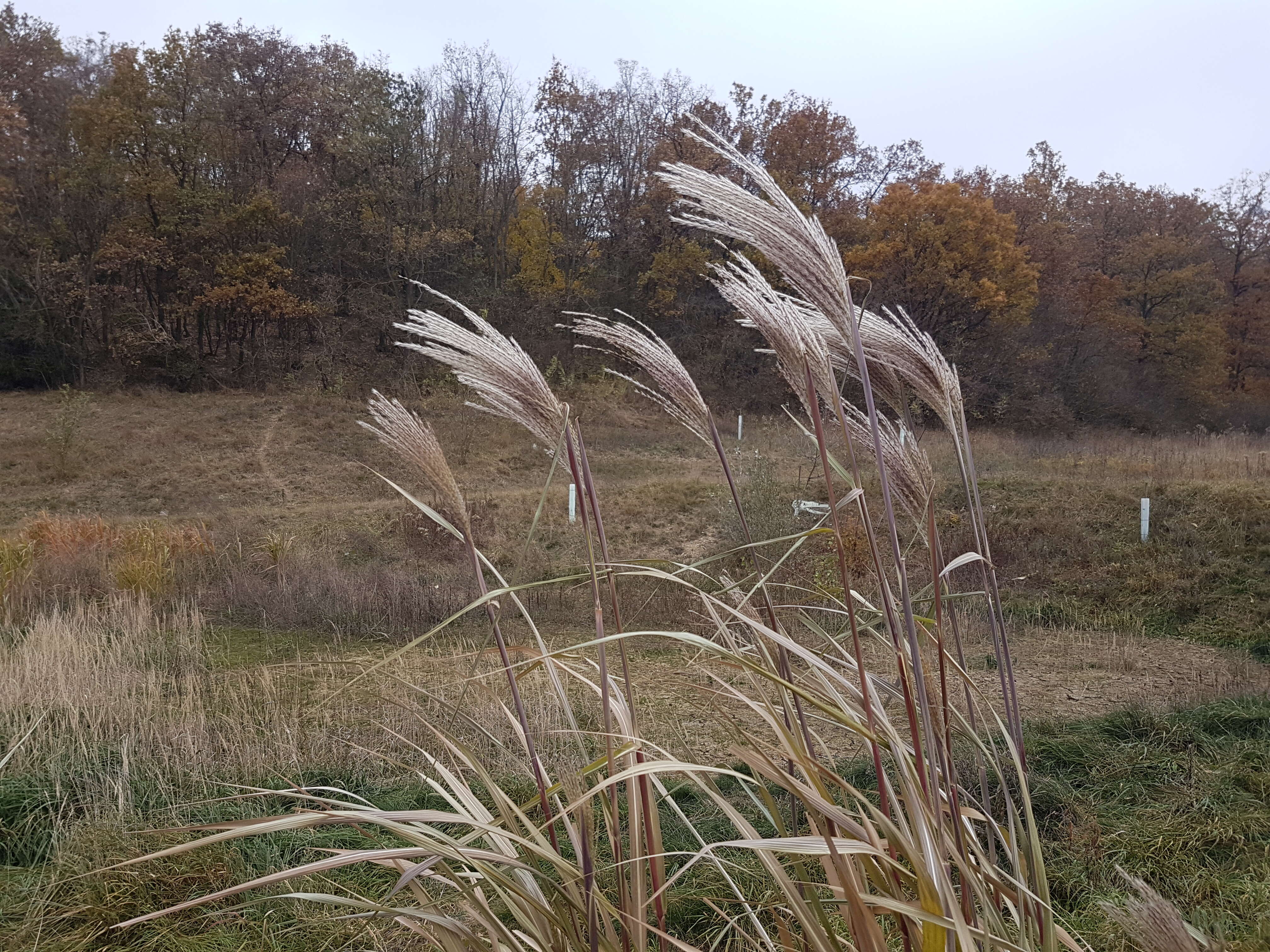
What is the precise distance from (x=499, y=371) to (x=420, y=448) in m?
0.20

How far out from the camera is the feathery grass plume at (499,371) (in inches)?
50.1

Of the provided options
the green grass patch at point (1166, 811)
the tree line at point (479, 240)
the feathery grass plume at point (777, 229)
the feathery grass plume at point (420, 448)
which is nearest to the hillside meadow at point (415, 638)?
the green grass patch at point (1166, 811)

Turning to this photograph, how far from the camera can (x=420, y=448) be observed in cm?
136

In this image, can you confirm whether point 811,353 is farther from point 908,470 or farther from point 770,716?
point 770,716

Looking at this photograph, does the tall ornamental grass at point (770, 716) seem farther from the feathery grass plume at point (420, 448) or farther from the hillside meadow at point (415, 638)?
the hillside meadow at point (415, 638)

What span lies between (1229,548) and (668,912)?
9.82 meters

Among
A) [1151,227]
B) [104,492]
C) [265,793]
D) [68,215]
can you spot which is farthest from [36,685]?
[1151,227]

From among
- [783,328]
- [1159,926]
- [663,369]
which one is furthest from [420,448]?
[1159,926]

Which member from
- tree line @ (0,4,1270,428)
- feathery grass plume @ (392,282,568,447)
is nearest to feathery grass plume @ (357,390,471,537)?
feathery grass plume @ (392,282,568,447)

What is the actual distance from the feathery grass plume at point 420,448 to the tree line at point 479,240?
1964 centimetres

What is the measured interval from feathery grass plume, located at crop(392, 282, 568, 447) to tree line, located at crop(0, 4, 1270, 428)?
1960cm

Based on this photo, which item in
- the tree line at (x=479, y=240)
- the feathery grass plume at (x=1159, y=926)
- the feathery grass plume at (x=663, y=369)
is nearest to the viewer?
the feathery grass plume at (x=1159, y=926)

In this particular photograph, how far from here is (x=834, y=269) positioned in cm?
105

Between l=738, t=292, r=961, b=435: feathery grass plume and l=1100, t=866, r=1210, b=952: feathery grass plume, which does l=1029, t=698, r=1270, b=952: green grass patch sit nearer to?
l=1100, t=866, r=1210, b=952: feathery grass plume
